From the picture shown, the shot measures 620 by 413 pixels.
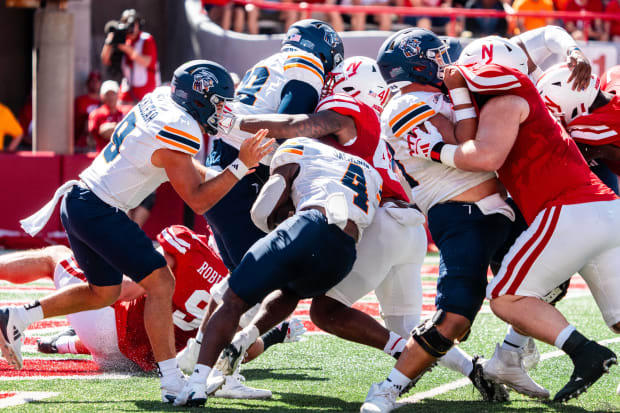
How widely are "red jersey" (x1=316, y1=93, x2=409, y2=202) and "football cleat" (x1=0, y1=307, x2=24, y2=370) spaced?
187 centimetres

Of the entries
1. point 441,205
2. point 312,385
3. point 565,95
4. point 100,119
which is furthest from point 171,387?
point 100,119

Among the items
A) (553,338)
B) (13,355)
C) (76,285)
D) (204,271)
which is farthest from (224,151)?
(553,338)

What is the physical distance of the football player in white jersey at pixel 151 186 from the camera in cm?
466

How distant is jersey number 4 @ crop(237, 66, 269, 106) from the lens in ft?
18.4

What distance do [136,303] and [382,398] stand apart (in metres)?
1.71

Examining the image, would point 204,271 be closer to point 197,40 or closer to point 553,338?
point 553,338

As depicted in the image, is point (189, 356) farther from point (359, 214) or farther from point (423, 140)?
point (423, 140)

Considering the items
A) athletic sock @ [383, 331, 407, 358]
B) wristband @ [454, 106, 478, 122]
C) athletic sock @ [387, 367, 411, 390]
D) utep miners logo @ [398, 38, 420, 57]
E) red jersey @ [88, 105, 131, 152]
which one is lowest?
red jersey @ [88, 105, 131, 152]

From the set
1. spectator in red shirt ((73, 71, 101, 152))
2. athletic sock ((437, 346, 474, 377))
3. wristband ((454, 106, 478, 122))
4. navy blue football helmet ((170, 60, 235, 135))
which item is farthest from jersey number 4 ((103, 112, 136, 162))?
spectator in red shirt ((73, 71, 101, 152))

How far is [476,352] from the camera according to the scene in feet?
19.5

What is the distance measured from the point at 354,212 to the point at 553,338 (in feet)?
3.37

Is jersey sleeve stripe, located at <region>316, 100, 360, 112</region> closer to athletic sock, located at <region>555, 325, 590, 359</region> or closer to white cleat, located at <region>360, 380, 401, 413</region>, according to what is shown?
white cleat, located at <region>360, 380, 401, 413</region>

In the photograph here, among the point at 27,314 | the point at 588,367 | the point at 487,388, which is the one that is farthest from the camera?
the point at 27,314

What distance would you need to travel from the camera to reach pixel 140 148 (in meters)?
4.72
